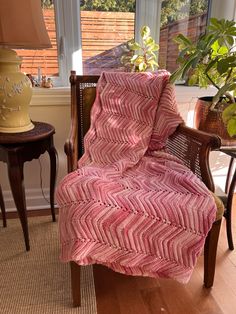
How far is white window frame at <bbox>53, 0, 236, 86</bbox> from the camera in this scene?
1.65 meters

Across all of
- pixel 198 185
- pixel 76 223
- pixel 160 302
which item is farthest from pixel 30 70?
pixel 160 302

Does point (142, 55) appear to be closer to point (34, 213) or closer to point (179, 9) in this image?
point (179, 9)

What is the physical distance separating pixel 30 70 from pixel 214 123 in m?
1.24

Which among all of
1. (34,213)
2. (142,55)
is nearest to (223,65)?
(142,55)

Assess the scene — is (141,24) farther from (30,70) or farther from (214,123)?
(214,123)

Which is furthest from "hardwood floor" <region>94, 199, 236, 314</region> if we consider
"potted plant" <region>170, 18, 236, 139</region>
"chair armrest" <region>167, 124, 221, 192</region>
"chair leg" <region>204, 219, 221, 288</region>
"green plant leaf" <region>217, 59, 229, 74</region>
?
"green plant leaf" <region>217, 59, 229, 74</region>

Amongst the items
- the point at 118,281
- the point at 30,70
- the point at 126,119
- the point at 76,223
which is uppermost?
the point at 30,70

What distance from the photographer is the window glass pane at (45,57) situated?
1.66 meters

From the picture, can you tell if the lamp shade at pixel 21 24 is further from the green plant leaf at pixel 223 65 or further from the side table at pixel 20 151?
the green plant leaf at pixel 223 65

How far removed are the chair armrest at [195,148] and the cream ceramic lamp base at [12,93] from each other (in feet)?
2.56

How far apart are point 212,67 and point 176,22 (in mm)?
819

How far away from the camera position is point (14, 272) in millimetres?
1290

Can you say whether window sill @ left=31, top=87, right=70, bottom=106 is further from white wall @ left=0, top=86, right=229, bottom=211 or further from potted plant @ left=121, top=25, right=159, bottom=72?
potted plant @ left=121, top=25, right=159, bottom=72

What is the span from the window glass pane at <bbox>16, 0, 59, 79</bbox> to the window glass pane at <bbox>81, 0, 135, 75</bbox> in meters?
0.19
